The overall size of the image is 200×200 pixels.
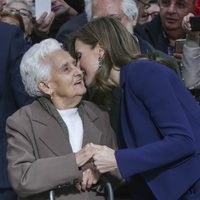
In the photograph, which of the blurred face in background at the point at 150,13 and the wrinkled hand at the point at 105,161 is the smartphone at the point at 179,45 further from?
the wrinkled hand at the point at 105,161

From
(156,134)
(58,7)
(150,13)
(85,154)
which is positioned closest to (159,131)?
(156,134)

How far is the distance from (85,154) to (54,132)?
1.02 feet

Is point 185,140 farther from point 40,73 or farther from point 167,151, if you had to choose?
point 40,73

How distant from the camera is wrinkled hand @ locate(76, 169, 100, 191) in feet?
11.2

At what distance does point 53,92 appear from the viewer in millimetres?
3627

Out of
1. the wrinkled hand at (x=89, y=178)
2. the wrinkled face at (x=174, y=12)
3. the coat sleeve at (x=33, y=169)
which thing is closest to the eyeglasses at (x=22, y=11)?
the wrinkled face at (x=174, y=12)

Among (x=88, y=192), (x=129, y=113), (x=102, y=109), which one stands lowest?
(x=88, y=192)

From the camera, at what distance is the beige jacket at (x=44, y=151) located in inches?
130

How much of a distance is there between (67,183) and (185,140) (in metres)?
0.68

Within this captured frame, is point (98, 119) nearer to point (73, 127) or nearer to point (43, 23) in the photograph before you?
point (73, 127)

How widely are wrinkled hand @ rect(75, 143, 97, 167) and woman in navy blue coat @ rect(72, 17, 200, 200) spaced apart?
2cm

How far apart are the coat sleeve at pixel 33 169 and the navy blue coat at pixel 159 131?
32 centimetres

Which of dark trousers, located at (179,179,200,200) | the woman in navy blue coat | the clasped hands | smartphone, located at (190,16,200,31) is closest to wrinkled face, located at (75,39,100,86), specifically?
the woman in navy blue coat

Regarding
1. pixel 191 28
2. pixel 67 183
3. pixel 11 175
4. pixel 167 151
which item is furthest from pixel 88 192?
pixel 191 28
